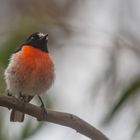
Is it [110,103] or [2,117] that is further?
[2,117]

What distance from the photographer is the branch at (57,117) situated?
162 cm

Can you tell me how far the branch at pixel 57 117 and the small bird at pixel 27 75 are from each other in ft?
2.48

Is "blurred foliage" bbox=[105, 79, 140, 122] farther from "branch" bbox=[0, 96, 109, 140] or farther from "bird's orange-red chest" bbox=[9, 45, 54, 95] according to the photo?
"bird's orange-red chest" bbox=[9, 45, 54, 95]

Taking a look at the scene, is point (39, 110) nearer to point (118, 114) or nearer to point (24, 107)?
point (24, 107)

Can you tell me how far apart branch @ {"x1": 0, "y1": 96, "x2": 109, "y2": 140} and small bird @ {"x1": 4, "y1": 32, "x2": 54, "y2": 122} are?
2.48 feet

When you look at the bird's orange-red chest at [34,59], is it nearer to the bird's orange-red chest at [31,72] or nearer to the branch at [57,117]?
the bird's orange-red chest at [31,72]

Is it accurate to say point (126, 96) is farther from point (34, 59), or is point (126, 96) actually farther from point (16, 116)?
point (34, 59)

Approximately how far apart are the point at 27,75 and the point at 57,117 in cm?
106

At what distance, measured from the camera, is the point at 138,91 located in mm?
1717

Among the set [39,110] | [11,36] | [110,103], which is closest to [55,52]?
[11,36]

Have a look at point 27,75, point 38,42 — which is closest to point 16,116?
point 27,75

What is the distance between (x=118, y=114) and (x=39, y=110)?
0.49 metres

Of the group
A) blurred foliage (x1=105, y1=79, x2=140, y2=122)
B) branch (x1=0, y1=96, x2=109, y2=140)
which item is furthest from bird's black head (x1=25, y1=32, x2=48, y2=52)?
blurred foliage (x1=105, y1=79, x2=140, y2=122)

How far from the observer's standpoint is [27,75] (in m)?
2.89
